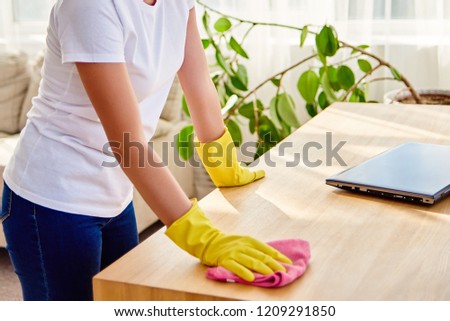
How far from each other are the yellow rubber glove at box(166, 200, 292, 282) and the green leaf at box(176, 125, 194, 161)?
1.50m

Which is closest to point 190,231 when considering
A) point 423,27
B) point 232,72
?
point 232,72

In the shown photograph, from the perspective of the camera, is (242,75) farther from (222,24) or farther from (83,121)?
(83,121)

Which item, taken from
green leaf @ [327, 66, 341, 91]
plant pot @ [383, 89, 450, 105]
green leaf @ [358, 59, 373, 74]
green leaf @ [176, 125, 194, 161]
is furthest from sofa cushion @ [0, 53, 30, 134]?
plant pot @ [383, 89, 450, 105]

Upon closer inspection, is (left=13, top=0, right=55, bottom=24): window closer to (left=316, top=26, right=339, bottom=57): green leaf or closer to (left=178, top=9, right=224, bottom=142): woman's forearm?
(left=316, top=26, right=339, bottom=57): green leaf

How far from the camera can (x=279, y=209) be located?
133 centimetres

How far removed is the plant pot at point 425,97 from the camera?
9.33 feet

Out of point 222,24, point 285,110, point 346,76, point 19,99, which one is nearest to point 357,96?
point 346,76

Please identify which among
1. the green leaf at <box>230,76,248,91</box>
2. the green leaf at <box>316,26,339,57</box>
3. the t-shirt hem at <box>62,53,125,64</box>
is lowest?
the green leaf at <box>230,76,248,91</box>

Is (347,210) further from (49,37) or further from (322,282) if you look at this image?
(49,37)

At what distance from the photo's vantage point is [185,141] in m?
2.70

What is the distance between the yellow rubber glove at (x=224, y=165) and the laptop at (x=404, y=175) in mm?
164

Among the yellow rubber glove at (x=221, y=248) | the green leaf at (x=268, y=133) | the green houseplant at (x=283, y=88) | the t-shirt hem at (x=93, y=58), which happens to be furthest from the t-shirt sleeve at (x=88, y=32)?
the green leaf at (x=268, y=133)

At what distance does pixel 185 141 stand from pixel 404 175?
54.3 inches

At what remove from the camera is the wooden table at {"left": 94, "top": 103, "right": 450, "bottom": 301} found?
3.34ft
